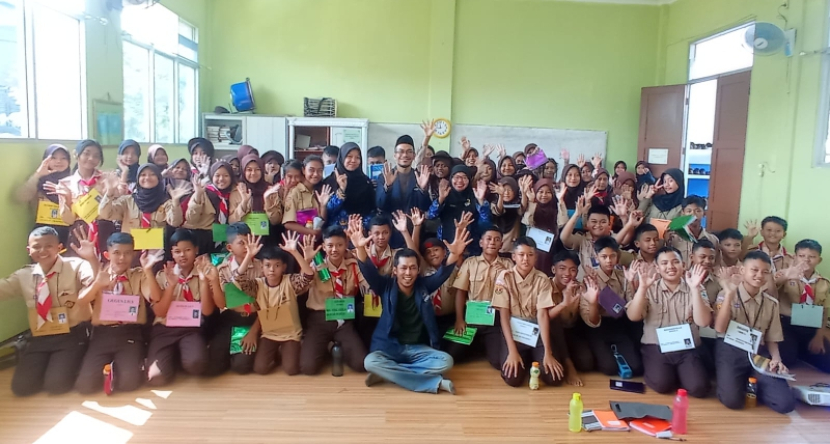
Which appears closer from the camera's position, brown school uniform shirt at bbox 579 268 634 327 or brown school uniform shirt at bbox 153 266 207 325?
brown school uniform shirt at bbox 153 266 207 325

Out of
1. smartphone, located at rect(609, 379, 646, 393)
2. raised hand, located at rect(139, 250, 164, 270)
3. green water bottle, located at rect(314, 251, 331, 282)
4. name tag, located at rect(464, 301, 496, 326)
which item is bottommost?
smartphone, located at rect(609, 379, 646, 393)

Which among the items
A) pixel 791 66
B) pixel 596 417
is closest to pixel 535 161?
pixel 791 66

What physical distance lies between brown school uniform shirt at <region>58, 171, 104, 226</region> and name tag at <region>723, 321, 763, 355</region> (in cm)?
422

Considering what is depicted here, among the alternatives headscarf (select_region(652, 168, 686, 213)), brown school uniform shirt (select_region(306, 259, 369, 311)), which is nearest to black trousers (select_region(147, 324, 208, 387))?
brown school uniform shirt (select_region(306, 259, 369, 311))

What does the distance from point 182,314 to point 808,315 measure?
157 inches

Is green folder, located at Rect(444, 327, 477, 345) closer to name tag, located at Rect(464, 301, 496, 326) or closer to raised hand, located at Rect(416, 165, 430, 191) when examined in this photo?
name tag, located at Rect(464, 301, 496, 326)

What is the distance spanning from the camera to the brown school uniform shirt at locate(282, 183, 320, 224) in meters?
4.06

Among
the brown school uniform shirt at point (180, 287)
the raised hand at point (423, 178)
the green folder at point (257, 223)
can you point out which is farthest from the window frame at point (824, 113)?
the brown school uniform shirt at point (180, 287)

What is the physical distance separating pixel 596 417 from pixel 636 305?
78 centimetres

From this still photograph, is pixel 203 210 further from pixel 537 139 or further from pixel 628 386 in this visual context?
pixel 537 139

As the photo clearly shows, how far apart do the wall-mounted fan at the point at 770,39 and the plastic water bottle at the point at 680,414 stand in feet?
15.0

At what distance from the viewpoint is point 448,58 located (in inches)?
316

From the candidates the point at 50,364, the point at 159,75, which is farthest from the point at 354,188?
the point at 159,75

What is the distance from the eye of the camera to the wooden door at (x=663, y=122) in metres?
7.60
